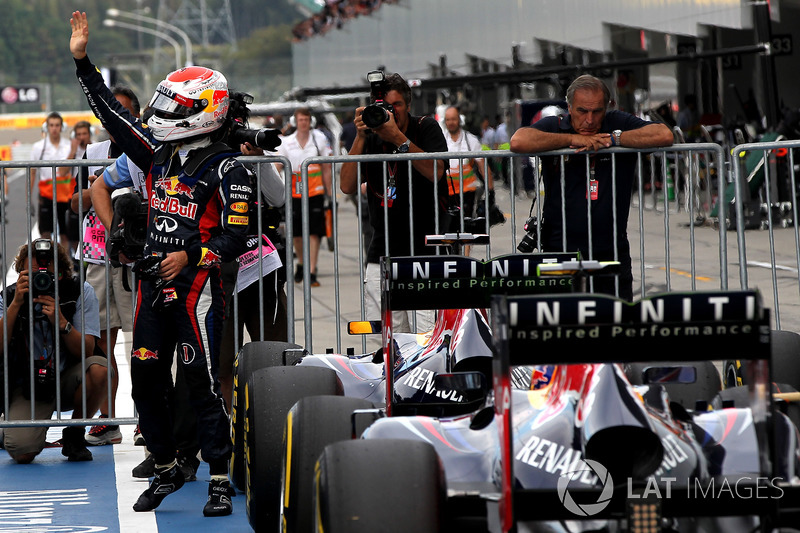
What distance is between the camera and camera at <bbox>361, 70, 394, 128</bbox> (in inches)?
265

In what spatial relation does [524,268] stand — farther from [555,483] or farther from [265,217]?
[265,217]

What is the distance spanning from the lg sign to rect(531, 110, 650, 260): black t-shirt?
103 meters

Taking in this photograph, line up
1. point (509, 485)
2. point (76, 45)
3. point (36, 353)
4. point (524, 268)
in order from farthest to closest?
1. point (36, 353)
2. point (76, 45)
3. point (524, 268)
4. point (509, 485)

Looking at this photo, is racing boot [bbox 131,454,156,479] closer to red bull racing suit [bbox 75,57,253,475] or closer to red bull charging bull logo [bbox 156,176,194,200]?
red bull racing suit [bbox 75,57,253,475]

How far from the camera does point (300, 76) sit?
72.2m

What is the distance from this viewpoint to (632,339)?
10.9 feet

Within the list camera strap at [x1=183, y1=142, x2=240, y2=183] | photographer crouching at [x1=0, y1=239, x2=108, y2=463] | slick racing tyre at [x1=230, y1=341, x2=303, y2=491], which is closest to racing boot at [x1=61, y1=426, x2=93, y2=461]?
photographer crouching at [x1=0, y1=239, x2=108, y2=463]

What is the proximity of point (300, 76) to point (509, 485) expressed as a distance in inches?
2765

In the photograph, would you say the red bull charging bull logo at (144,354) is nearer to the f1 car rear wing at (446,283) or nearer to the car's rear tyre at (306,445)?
the f1 car rear wing at (446,283)

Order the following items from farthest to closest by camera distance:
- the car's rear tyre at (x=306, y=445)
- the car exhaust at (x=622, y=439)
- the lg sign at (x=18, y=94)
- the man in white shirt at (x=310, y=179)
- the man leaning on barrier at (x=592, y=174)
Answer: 1. the lg sign at (x=18, y=94)
2. the man in white shirt at (x=310, y=179)
3. the man leaning on barrier at (x=592, y=174)
4. the car's rear tyre at (x=306, y=445)
5. the car exhaust at (x=622, y=439)

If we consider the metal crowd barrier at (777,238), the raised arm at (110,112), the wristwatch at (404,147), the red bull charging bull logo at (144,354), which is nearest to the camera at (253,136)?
the raised arm at (110,112)

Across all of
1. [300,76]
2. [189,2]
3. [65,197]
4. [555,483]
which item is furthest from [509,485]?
[189,2]

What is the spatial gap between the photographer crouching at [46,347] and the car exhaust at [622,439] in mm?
3936

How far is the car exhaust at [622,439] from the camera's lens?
3424 millimetres
